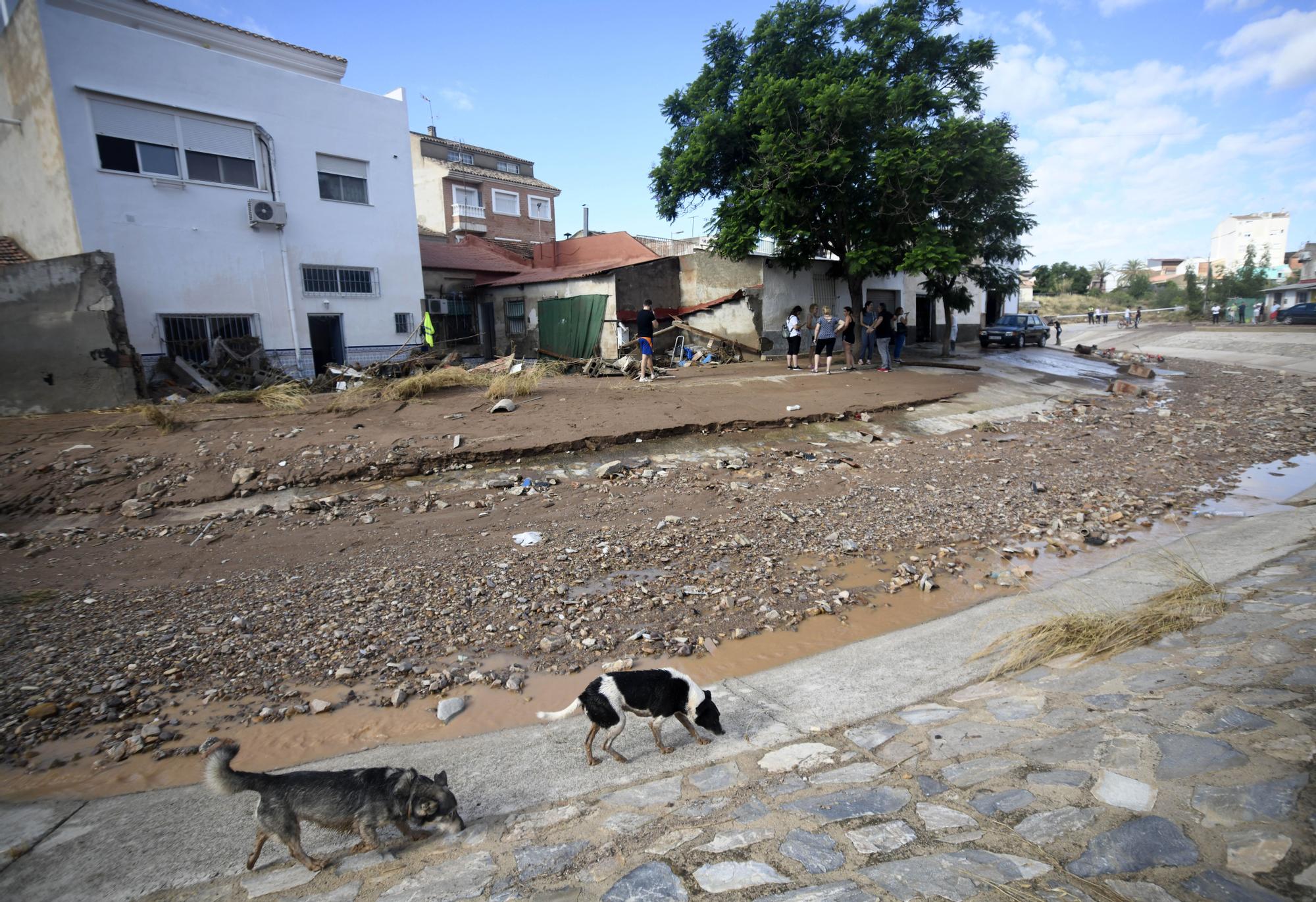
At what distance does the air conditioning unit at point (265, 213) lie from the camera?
1407 centimetres

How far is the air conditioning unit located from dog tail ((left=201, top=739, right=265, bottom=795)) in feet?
49.2

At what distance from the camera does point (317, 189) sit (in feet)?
50.3

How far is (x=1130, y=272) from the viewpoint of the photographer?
7031cm

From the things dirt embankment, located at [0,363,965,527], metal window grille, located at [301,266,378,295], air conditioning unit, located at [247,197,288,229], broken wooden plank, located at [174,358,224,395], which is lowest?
dirt embankment, located at [0,363,965,527]

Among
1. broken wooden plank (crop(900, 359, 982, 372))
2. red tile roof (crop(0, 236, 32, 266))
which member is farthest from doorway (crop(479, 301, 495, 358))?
broken wooden plank (crop(900, 359, 982, 372))

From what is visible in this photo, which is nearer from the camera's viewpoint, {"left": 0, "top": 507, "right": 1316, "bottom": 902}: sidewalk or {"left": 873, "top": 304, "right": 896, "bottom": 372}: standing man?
{"left": 0, "top": 507, "right": 1316, "bottom": 902}: sidewalk

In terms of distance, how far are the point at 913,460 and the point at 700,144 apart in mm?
10599

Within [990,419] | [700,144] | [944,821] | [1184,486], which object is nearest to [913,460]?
[1184,486]

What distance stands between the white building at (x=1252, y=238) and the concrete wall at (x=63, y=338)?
86.6m

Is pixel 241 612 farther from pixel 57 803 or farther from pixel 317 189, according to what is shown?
pixel 317 189

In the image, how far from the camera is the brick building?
102ft

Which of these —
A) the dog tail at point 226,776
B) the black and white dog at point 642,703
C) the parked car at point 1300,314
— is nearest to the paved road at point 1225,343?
the parked car at point 1300,314

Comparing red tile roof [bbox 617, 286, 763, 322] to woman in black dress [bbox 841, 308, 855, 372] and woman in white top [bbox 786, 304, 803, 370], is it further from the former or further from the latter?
woman in black dress [bbox 841, 308, 855, 372]

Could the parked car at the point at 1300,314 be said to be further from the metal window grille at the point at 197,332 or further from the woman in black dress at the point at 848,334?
the metal window grille at the point at 197,332
